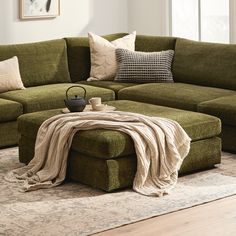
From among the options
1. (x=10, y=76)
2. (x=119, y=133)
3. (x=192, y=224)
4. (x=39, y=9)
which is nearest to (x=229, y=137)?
(x=119, y=133)

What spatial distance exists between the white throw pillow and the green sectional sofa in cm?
8

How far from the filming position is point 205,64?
650 centimetres

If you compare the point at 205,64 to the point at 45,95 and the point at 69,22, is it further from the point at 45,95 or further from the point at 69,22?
the point at 69,22

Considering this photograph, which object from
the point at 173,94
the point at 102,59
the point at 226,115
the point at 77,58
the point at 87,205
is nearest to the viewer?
the point at 87,205

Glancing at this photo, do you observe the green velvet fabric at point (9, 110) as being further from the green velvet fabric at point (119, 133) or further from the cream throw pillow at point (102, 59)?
the cream throw pillow at point (102, 59)

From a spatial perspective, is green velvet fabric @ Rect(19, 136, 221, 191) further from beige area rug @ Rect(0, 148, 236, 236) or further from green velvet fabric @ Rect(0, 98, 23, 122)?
green velvet fabric @ Rect(0, 98, 23, 122)

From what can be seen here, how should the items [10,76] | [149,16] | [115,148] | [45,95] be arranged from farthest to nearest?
[149,16]
[10,76]
[45,95]
[115,148]

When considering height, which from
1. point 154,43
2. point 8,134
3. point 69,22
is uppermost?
point 69,22

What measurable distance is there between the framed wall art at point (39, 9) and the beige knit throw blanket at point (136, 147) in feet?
8.85

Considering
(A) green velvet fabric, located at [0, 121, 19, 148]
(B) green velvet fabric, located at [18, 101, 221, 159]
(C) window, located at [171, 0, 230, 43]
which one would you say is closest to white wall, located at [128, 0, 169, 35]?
(C) window, located at [171, 0, 230, 43]

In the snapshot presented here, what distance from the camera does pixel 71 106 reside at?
518 cm

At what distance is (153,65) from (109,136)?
2.22 metres

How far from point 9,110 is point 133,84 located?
135 centimetres

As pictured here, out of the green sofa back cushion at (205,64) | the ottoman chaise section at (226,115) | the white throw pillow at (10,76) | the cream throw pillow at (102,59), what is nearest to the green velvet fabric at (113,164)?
the ottoman chaise section at (226,115)
